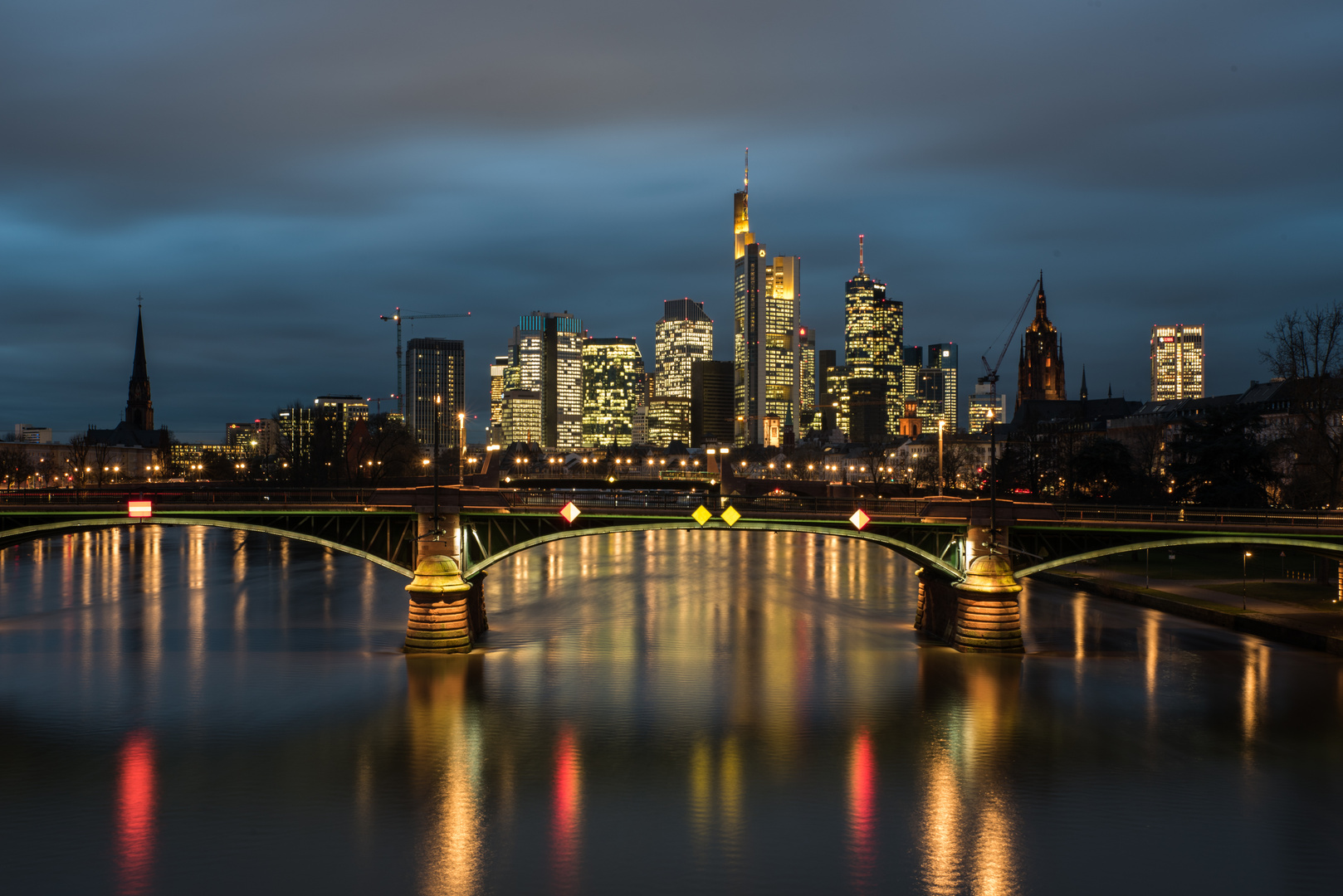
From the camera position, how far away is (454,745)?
124 feet

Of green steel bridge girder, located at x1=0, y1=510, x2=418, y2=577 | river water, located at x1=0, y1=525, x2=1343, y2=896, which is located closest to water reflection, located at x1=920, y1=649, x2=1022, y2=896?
river water, located at x1=0, y1=525, x2=1343, y2=896

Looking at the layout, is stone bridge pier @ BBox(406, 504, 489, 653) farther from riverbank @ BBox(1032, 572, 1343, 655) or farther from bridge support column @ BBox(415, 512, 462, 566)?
riverbank @ BBox(1032, 572, 1343, 655)

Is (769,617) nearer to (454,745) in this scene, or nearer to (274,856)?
(454,745)

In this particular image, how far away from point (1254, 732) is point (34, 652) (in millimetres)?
59217

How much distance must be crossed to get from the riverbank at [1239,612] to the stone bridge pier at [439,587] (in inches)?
1730

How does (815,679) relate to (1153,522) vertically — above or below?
below

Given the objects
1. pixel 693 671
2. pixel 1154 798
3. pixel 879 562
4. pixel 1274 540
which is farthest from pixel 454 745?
pixel 879 562

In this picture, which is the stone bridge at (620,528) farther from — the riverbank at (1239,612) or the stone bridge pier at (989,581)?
the riverbank at (1239,612)

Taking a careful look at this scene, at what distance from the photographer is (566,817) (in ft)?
101

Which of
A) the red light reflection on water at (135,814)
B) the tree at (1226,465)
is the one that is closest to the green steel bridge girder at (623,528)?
the red light reflection on water at (135,814)

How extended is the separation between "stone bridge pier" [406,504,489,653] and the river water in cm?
144

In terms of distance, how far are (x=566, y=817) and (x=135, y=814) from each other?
43.8ft

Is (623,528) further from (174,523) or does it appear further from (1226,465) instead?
(1226,465)

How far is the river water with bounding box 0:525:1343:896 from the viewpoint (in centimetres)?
2766
